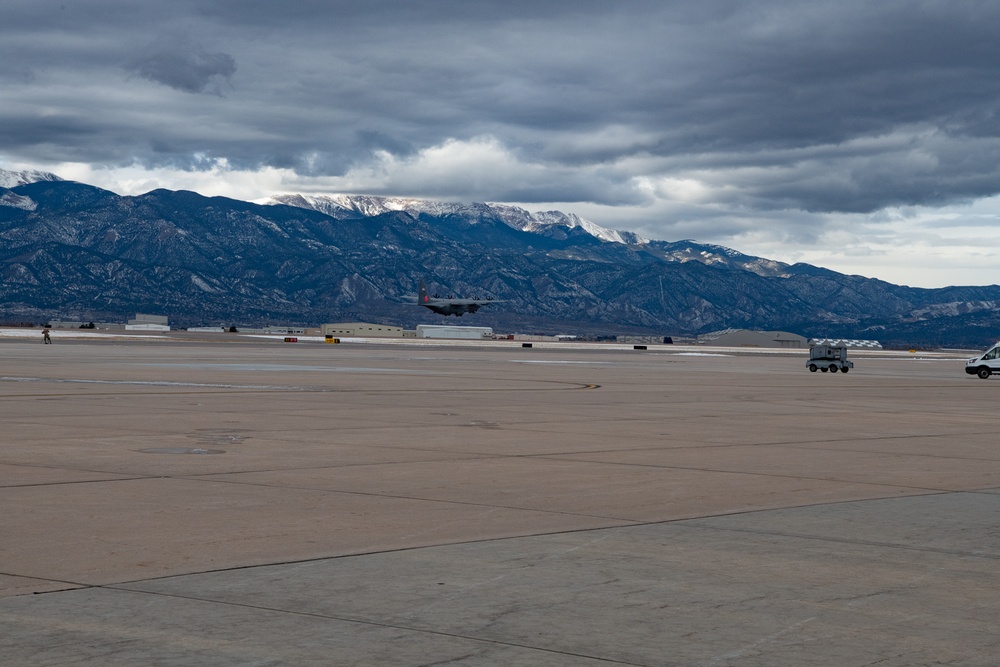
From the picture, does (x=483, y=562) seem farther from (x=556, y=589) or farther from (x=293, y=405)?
(x=293, y=405)

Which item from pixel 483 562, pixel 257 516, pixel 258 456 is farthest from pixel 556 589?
pixel 258 456

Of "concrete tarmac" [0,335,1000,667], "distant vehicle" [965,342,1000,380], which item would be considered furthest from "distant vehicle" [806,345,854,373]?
"concrete tarmac" [0,335,1000,667]

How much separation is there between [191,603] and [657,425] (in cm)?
2075

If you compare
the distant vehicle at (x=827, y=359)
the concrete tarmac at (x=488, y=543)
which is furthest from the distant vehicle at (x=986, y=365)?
the concrete tarmac at (x=488, y=543)

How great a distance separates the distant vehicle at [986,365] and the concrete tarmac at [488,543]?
47543 millimetres

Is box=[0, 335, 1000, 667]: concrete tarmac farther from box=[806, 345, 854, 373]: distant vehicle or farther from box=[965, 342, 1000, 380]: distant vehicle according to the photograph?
box=[806, 345, 854, 373]: distant vehicle

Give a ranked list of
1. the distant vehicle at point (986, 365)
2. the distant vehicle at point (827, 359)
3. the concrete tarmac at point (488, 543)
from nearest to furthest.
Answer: the concrete tarmac at point (488, 543), the distant vehicle at point (986, 365), the distant vehicle at point (827, 359)

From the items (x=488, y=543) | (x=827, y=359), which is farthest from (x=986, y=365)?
(x=488, y=543)

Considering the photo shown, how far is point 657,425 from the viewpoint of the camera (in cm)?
2964

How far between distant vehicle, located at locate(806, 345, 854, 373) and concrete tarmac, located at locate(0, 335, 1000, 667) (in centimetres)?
4968

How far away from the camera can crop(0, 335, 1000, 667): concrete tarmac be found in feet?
29.3

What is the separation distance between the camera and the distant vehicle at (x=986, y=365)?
7250cm

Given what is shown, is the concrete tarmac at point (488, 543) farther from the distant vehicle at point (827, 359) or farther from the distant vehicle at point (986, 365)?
the distant vehicle at point (827, 359)

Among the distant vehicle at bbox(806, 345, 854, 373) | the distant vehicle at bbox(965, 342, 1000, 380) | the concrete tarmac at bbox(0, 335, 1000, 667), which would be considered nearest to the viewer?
the concrete tarmac at bbox(0, 335, 1000, 667)
